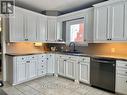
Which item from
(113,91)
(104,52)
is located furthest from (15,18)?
(113,91)

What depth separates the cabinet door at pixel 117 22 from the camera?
8.77ft

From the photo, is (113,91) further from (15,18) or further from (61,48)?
(15,18)

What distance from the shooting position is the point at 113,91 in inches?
106

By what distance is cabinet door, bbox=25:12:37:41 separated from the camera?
376 cm

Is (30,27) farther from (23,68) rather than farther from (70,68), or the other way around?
(70,68)

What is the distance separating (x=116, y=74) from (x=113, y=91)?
470mm

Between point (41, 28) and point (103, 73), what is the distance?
288 centimetres

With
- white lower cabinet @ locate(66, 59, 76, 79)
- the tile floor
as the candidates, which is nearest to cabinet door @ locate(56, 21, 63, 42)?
white lower cabinet @ locate(66, 59, 76, 79)

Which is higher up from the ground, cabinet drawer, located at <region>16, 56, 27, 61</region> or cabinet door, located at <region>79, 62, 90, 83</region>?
cabinet drawer, located at <region>16, 56, 27, 61</region>

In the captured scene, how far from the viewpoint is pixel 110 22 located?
113 inches

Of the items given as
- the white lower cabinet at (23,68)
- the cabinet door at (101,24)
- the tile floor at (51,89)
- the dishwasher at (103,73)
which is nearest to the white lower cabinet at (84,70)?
the dishwasher at (103,73)

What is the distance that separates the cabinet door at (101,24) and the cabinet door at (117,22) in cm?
17

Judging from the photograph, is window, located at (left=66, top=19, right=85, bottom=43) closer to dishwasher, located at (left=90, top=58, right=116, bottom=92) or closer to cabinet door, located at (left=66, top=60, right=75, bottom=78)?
cabinet door, located at (left=66, top=60, right=75, bottom=78)

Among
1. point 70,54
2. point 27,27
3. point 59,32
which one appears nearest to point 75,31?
point 59,32
